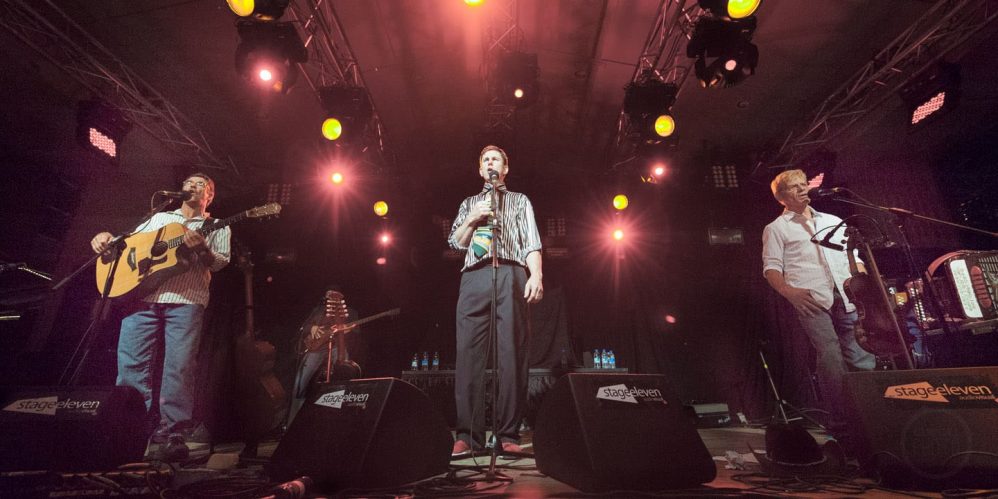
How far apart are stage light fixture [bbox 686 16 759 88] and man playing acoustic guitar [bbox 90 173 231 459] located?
5.27 m

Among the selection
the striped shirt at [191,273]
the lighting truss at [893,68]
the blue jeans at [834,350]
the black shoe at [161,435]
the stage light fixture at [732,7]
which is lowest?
the black shoe at [161,435]

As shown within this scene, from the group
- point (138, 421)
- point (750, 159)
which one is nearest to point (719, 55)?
point (750, 159)

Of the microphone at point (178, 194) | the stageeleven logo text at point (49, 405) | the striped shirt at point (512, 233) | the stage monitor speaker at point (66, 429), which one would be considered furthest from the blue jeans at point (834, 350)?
the microphone at point (178, 194)

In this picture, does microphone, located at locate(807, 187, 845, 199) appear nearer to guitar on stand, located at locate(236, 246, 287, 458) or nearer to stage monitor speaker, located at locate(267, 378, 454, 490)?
stage monitor speaker, located at locate(267, 378, 454, 490)

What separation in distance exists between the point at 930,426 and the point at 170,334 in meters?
4.67

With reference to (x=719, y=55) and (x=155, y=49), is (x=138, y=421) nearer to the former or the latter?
(x=155, y=49)

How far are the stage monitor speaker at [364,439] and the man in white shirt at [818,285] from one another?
9.63 ft

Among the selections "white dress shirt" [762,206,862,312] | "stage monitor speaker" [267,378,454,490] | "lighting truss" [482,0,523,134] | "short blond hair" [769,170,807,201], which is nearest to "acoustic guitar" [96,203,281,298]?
"stage monitor speaker" [267,378,454,490]

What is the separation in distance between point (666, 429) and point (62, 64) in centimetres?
710

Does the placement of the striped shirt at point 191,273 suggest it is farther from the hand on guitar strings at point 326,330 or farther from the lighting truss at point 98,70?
Result: the lighting truss at point 98,70

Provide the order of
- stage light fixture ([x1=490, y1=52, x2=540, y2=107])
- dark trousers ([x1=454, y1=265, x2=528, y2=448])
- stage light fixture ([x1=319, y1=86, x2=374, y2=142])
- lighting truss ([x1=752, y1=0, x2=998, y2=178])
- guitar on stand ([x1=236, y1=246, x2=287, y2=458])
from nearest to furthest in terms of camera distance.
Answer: dark trousers ([x1=454, y1=265, x2=528, y2=448]) < guitar on stand ([x1=236, y1=246, x2=287, y2=458]) < lighting truss ([x1=752, y1=0, x2=998, y2=178]) < stage light fixture ([x1=490, y1=52, x2=540, y2=107]) < stage light fixture ([x1=319, y1=86, x2=374, y2=142])

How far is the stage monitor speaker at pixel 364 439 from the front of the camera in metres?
1.77

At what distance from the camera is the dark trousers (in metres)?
2.64

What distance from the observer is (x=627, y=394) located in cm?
186
